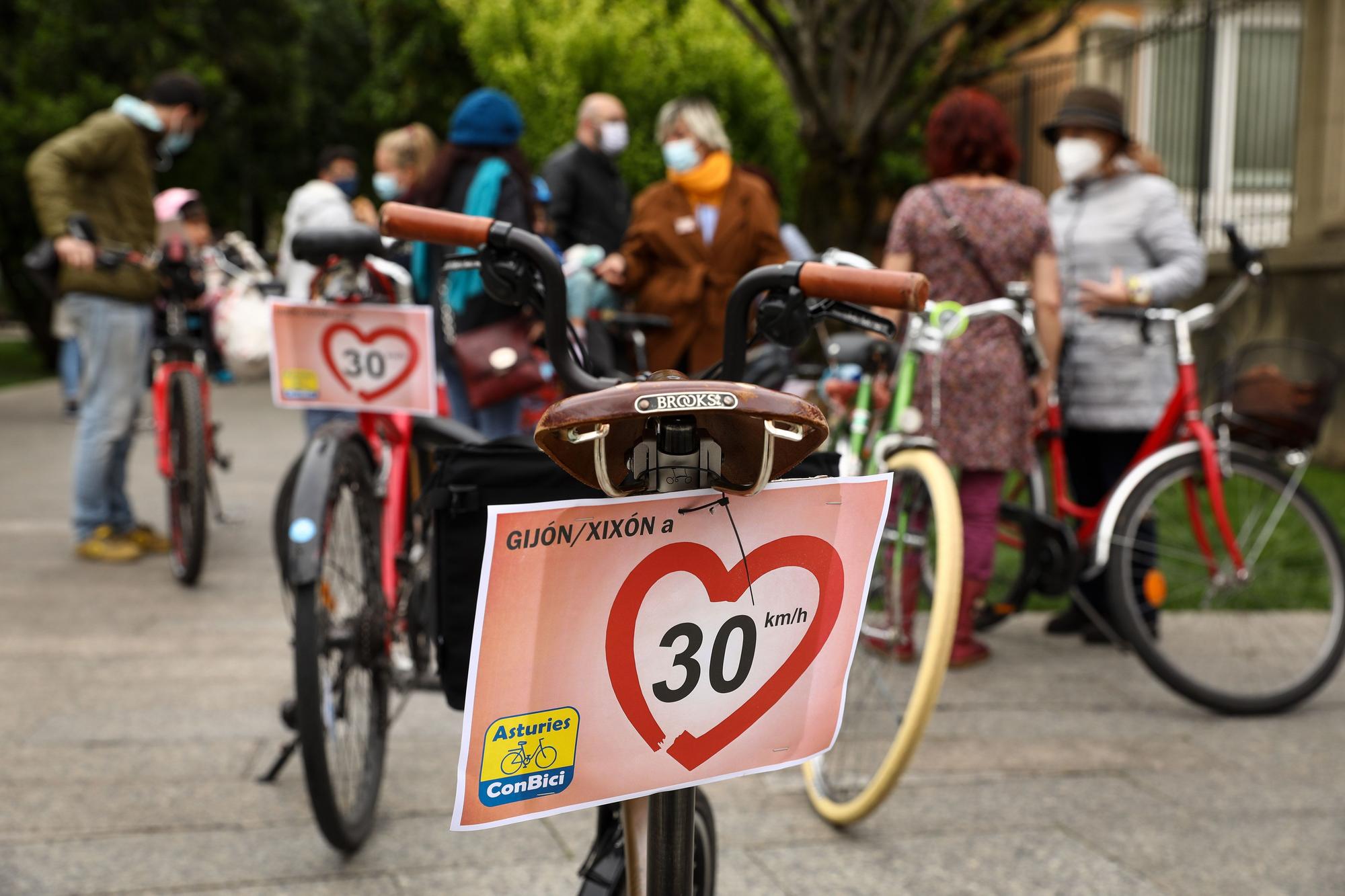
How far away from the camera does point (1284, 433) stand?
434 cm

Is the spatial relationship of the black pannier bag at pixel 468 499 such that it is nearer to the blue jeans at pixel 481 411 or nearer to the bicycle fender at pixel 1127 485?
the blue jeans at pixel 481 411

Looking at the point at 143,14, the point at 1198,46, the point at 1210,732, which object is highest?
the point at 143,14

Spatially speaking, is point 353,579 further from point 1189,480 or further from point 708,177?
point 708,177

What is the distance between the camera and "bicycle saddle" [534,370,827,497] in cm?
154

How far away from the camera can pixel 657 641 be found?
5.60ft

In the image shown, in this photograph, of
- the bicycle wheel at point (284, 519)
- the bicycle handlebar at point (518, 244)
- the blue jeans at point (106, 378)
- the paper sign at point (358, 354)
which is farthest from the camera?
the blue jeans at point (106, 378)

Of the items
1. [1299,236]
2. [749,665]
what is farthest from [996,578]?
[1299,236]

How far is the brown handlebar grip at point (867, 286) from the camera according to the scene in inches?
76.2

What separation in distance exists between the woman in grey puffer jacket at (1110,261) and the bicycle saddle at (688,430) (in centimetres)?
354

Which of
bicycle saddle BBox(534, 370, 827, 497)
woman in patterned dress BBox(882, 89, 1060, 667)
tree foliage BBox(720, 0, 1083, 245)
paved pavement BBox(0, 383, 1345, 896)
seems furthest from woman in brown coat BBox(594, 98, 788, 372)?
tree foliage BBox(720, 0, 1083, 245)

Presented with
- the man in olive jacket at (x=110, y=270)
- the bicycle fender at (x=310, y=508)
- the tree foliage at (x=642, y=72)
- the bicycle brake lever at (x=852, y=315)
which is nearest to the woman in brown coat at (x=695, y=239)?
the man in olive jacket at (x=110, y=270)

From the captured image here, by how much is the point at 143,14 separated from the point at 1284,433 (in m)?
20.8

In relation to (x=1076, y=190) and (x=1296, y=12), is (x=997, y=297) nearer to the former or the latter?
(x=1076, y=190)

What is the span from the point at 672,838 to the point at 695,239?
4.27m
